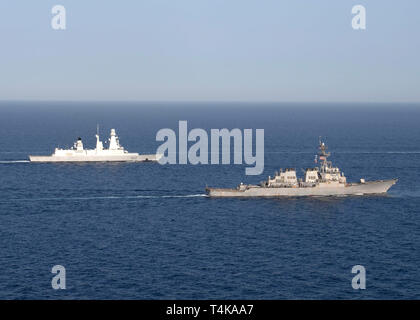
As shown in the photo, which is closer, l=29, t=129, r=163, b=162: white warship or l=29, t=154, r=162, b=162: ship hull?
l=29, t=129, r=163, b=162: white warship

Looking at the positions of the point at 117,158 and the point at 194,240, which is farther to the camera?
the point at 117,158

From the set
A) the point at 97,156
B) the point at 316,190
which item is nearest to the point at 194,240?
the point at 316,190

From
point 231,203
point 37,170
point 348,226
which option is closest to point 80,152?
point 37,170

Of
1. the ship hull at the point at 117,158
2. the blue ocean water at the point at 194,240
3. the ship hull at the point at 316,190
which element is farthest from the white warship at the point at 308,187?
the ship hull at the point at 117,158

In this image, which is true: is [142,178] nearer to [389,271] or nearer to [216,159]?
[216,159]

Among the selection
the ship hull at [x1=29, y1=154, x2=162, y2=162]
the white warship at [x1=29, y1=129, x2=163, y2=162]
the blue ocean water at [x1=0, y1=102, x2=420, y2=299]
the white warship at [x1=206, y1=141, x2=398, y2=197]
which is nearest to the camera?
the blue ocean water at [x1=0, y1=102, x2=420, y2=299]

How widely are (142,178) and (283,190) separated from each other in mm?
37535

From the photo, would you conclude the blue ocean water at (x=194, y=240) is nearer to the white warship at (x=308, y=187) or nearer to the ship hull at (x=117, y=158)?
the white warship at (x=308, y=187)

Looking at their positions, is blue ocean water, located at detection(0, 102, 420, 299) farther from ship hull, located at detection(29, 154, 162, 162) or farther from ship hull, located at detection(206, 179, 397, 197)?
ship hull, located at detection(29, 154, 162, 162)

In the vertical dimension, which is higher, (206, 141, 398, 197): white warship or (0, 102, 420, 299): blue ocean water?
(206, 141, 398, 197): white warship

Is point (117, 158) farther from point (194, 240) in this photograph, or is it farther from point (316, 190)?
point (194, 240)

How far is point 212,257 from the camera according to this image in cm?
8038

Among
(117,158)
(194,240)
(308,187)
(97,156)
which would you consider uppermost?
(97,156)

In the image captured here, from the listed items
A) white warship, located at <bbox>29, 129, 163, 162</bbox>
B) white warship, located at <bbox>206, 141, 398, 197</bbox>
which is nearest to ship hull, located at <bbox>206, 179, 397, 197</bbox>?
white warship, located at <bbox>206, 141, 398, 197</bbox>
